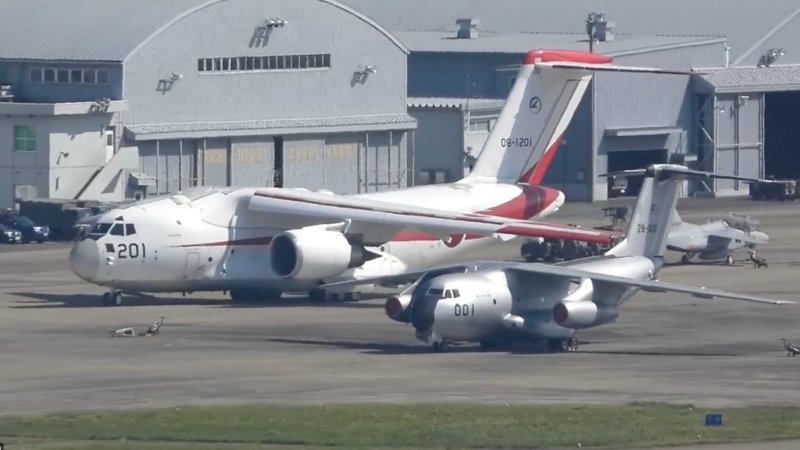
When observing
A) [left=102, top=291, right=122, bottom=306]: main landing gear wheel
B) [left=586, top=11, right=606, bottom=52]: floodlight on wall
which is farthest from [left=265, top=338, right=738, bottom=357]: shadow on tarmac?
[left=586, top=11, right=606, bottom=52]: floodlight on wall

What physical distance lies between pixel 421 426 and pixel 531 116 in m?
30.1

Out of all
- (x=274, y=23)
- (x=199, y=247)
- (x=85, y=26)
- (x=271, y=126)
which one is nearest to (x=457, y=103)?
(x=271, y=126)

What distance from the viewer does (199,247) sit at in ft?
173

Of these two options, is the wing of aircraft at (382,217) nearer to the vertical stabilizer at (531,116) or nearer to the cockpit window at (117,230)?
the cockpit window at (117,230)

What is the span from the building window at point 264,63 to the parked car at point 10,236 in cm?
1143

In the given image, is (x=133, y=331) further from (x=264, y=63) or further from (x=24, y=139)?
(x=264, y=63)

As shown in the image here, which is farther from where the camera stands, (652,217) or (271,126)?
(271,126)

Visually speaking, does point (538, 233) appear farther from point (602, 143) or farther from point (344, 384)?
point (602, 143)

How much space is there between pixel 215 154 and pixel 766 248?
2465 centimetres

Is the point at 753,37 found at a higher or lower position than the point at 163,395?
higher

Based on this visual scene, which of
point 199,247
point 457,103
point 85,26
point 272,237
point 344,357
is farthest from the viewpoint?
→ point 457,103

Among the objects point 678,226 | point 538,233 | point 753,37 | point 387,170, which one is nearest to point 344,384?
point 538,233

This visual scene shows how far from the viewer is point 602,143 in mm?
96062

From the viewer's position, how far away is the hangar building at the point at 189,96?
78812 mm
